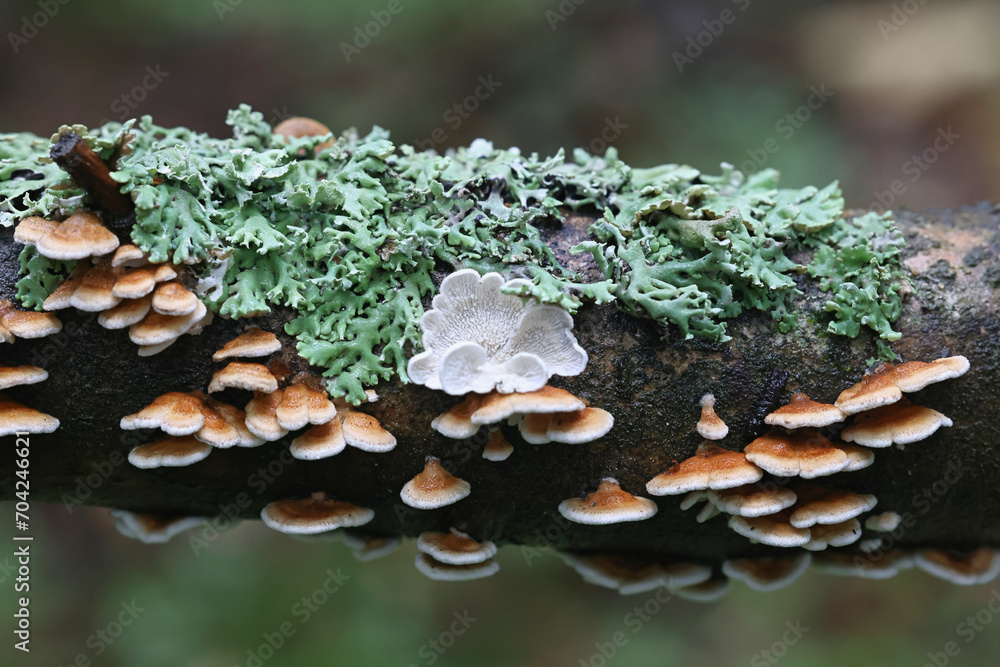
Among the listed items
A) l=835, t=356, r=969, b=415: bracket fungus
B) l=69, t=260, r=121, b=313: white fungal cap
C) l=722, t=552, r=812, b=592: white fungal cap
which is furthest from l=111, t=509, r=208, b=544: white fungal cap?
l=835, t=356, r=969, b=415: bracket fungus

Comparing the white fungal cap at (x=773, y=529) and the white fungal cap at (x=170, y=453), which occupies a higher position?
the white fungal cap at (x=170, y=453)

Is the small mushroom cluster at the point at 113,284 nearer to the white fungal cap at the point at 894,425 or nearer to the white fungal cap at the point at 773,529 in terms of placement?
the white fungal cap at the point at 773,529

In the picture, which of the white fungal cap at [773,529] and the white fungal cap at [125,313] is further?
the white fungal cap at [773,529]

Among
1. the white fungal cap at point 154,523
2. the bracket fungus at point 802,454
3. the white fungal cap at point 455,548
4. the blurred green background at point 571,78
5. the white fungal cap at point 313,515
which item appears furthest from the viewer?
the blurred green background at point 571,78

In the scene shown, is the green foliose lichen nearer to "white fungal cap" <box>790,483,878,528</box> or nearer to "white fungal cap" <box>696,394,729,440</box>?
"white fungal cap" <box>696,394,729,440</box>

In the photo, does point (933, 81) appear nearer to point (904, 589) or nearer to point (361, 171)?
point (904, 589)

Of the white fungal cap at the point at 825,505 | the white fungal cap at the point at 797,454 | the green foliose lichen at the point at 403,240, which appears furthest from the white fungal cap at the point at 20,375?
the white fungal cap at the point at 825,505

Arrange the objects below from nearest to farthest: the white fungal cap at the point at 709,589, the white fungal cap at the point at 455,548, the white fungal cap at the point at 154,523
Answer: the white fungal cap at the point at 455,548 < the white fungal cap at the point at 154,523 < the white fungal cap at the point at 709,589
